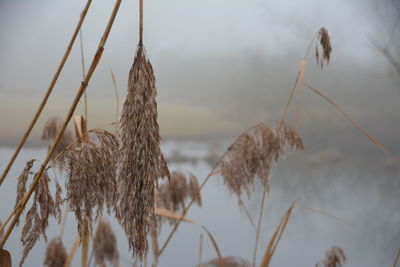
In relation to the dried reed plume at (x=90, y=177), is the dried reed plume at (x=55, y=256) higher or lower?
lower

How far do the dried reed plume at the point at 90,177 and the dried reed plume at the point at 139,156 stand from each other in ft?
0.24

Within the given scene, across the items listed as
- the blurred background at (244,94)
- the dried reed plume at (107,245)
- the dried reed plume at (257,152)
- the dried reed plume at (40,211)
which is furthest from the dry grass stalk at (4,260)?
the blurred background at (244,94)

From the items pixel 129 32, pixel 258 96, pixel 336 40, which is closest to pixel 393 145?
pixel 336 40

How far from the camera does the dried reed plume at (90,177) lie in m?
0.45

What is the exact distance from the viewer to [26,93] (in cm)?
161

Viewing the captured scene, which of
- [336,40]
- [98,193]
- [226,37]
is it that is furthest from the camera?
[336,40]

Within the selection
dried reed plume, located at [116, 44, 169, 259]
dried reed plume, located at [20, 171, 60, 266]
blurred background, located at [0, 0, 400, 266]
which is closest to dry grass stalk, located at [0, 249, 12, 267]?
dried reed plume, located at [20, 171, 60, 266]

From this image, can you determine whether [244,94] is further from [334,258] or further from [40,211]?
[40,211]

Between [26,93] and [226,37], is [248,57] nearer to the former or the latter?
[226,37]

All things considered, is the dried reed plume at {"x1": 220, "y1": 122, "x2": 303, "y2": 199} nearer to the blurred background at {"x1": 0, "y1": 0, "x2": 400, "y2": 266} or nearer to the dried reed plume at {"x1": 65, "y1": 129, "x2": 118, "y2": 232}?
the dried reed plume at {"x1": 65, "y1": 129, "x2": 118, "y2": 232}

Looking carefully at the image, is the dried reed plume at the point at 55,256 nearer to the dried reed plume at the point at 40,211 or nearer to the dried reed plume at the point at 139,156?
the dried reed plume at the point at 40,211

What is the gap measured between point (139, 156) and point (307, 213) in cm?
160

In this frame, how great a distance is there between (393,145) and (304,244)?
0.59 metres

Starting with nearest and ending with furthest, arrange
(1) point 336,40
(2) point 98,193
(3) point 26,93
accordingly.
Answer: (2) point 98,193, (3) point 26,93, (1) point 336,40
